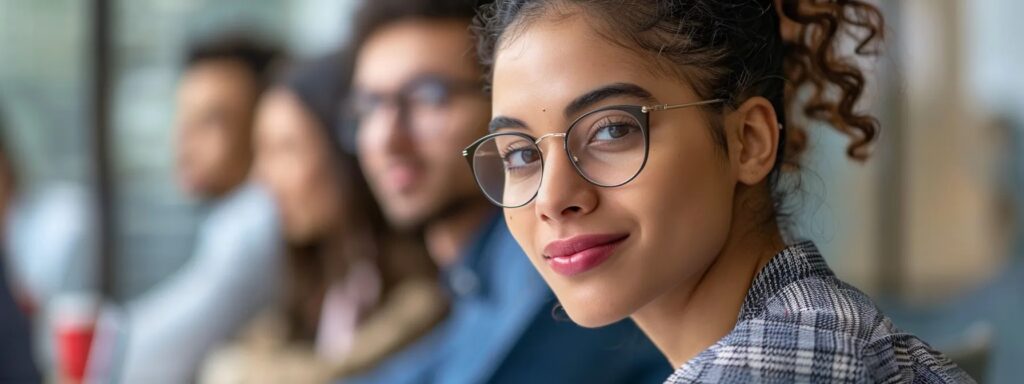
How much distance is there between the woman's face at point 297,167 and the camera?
2643mm

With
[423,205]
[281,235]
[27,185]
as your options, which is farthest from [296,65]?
[27,185]

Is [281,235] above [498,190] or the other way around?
the other way around

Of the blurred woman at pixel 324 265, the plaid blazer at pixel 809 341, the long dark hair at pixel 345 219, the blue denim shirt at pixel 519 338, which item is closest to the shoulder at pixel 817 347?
the plaid blazer at pixel 809 341

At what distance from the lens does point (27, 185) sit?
423 centimetres

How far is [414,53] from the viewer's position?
6.54 ft

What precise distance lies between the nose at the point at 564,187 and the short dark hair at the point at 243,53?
8.69 feet

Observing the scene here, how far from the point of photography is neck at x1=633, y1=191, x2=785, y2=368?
918 millimetres

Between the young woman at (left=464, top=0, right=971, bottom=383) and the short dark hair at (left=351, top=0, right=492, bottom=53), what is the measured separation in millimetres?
926

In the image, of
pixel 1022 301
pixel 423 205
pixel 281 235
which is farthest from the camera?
pixel 281 235

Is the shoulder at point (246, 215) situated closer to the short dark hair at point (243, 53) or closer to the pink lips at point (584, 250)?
the short dark hair at point (243, 53)

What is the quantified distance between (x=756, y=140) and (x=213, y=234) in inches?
107

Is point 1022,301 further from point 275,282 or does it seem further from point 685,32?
point 275,282

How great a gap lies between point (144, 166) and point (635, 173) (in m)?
3.52

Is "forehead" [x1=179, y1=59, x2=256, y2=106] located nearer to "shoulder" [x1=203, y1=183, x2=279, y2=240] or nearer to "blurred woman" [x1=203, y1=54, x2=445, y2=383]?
"shoulder" [x1=203, y1=183, x2=279, y2=240]
